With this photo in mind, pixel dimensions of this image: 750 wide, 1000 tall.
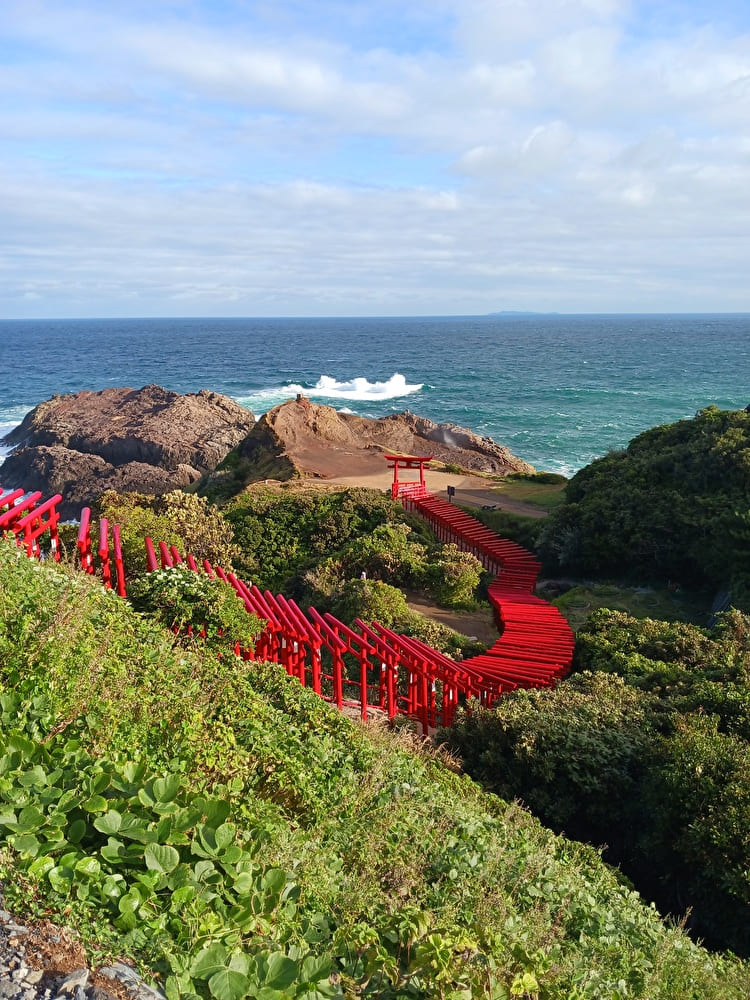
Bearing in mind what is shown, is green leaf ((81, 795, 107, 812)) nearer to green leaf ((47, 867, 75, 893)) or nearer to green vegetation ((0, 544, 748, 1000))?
green vegetation ((0, 544, 748, 1000))

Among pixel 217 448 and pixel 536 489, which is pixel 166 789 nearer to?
pixel 536 489

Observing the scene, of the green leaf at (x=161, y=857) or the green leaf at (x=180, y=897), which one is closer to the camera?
the green leaf at (x=180, y=897)

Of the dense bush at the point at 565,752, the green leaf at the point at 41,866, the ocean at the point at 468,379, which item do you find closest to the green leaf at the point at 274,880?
the green leaf at the point at 41,866

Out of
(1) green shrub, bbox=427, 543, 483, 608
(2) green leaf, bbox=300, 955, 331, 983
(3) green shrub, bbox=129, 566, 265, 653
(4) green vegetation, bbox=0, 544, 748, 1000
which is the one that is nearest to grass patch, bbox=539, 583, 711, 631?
(1) green shrub, bbox=427, 543, 483, 608

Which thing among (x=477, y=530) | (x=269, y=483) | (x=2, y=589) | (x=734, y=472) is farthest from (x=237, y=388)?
(x=2, y=589)

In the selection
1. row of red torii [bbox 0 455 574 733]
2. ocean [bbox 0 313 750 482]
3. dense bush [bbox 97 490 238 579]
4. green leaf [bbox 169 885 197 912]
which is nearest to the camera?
green leaf [bbox 169 885 197 912]

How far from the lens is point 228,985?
300 cm

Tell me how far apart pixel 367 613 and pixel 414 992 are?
34.5 ft

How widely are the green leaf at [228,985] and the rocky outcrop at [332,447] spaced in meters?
24.1

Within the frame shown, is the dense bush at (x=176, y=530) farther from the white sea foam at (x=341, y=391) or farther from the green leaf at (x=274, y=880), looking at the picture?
the white sea foam at (x=341, y=391)

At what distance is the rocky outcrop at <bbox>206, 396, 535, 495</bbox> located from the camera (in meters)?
28.7

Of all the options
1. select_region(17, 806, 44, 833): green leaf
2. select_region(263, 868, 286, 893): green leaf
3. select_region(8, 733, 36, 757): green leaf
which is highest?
select_region(8, 733, 36, 757): green leaf

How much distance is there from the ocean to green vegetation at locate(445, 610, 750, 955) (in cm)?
3408

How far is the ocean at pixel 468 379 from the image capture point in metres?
59.7
